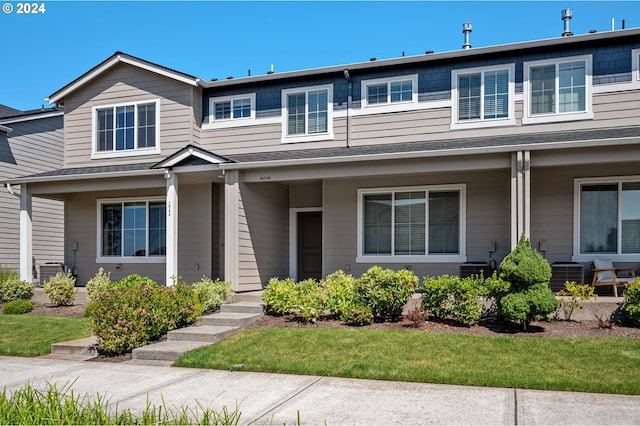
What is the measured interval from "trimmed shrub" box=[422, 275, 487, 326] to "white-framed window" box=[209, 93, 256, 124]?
7.16 m

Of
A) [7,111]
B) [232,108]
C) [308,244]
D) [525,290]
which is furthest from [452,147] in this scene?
[7,111]

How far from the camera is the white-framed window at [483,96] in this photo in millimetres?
12219

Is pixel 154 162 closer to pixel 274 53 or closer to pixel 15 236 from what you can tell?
pixel 274 53

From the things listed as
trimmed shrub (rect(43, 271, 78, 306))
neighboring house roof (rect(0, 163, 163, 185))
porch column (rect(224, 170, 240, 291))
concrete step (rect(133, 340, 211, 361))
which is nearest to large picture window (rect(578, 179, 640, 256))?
porch column (rect(224, 170, 240, 291))

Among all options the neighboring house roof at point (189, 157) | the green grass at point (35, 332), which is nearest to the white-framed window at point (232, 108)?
the neighboring house roof at point (189, 157)

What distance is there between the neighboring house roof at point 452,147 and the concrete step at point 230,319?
3.55 m

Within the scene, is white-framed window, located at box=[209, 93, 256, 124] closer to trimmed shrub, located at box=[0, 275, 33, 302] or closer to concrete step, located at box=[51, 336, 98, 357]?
trimmed shrub, located at box=[0, 275, 33, 302]

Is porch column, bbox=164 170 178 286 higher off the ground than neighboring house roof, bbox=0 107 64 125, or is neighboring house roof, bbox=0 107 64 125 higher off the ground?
neighboring house roof, bbox=0 107 64 125

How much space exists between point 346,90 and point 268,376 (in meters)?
8.33

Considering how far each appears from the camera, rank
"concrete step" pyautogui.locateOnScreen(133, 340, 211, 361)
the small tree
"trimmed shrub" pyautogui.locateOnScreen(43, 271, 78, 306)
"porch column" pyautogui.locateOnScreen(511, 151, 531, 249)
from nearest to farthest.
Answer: "concrete step" pyautogui.locateOnScreen(133, 340, 211, 361) < the small tree < "porch column" pyautogui.locateOnScreen(511, 151, 531, 249) < "trimmed shrub" pyautogui.locateOnScreen(43, 271, 78, 306)

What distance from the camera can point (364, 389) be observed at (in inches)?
250

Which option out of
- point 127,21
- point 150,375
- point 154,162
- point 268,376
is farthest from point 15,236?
point 268,376

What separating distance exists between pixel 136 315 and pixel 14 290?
6268 mm

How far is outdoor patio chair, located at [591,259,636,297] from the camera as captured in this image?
34.8 feet
